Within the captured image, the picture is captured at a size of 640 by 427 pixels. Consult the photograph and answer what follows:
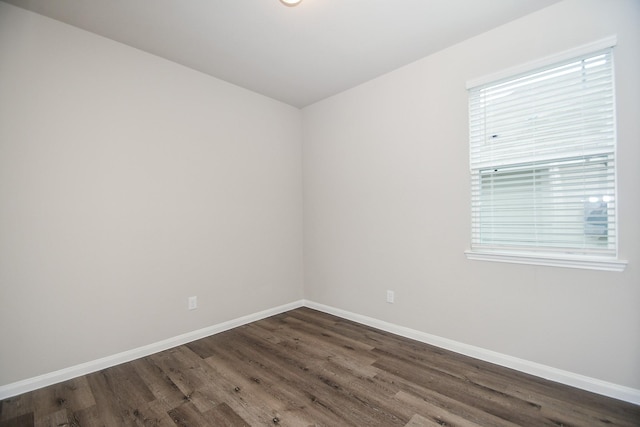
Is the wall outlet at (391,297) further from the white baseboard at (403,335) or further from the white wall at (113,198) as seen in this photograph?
the white wall at (113,198)

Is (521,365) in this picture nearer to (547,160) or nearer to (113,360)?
(547,160)

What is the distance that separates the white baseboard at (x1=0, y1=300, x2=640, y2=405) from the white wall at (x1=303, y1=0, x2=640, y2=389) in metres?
0.05

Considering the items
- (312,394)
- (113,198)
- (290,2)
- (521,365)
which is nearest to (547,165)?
(521,365)

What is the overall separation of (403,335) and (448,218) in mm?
1250

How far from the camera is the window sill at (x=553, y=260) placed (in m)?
1.82

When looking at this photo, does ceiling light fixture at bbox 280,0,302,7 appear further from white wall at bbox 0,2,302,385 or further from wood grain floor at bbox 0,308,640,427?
wood grain floor at bbox 0,308,640,427

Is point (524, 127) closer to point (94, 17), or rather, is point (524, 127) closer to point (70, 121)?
point (94, 17)

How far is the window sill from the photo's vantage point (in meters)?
1.82

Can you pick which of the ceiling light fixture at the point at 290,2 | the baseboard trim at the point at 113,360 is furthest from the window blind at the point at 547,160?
the baseboard trim at the point at 113,360

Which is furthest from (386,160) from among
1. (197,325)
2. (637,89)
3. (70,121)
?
(70,121)

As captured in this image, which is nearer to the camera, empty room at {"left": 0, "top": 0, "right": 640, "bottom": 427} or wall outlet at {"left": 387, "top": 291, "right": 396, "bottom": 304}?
empty room at {"left": 0, "top": 0, "right": 640, "bottom": 427}

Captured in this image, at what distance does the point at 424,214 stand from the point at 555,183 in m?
0.99

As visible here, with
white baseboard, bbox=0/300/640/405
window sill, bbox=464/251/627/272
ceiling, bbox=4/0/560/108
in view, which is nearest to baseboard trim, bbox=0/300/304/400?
white baseboard, bbox=0/300/640/405

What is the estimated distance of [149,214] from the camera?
258 cm
